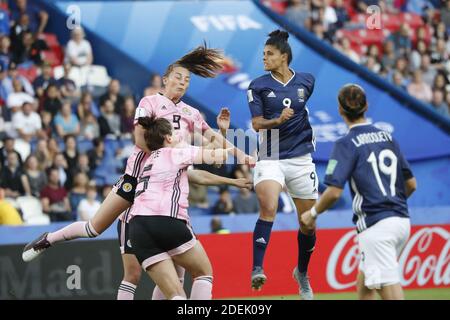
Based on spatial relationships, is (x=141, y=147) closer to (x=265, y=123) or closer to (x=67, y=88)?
(x=265, y=123)

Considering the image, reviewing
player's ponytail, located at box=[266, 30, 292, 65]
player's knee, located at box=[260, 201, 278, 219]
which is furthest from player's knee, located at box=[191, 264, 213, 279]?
player's ponytail, located at box=[266, 30, 292, 65]

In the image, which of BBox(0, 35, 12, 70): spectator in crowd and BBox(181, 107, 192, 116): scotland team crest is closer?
BBox(181, 107, 192, 116): scotland team crest

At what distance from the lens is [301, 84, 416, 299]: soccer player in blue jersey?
8125 mm

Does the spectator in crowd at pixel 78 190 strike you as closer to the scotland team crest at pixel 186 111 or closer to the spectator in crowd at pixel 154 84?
the spectator in crowd at pixel 154 84

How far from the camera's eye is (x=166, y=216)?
8.70 metres

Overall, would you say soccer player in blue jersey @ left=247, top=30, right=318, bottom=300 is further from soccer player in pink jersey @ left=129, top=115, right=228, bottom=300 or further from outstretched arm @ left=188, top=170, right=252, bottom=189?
soccer player in pink jersey @ left=129, top=115, right=228, bottom=300

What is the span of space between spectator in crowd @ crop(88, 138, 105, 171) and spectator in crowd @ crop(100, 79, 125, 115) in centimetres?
84

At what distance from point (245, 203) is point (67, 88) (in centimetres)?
369

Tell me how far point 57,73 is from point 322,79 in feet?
16.8

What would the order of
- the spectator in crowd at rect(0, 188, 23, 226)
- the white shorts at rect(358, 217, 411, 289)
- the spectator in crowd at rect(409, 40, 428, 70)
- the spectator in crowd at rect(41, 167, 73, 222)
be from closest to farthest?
the white shorts at rect(358, 217, 411, 289), the spectator in crowd at rect(0, 188, 23, 226), the spectator in crowd at rect(41, 167, 73, 222), the spectator in crowd at rect(409, 40, 428, 70)
